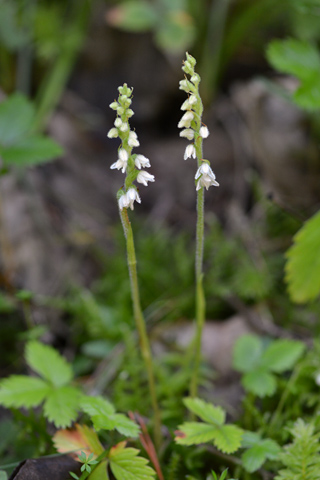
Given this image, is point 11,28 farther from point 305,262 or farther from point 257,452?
point 257,452

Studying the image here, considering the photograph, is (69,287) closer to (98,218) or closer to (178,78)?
(98,218)

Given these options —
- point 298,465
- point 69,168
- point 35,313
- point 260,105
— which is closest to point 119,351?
point 35,313

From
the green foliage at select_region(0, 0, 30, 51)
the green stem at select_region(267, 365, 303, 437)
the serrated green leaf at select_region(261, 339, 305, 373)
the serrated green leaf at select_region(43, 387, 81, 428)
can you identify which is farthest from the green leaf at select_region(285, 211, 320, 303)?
the green foliage at select_region(0, 0, 30, 51)

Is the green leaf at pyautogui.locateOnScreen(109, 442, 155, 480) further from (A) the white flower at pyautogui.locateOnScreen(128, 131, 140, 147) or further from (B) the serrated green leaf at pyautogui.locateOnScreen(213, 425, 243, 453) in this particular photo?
(A) the white flower at pyautogui.locateOnScreen(128, 131, 140, 147)

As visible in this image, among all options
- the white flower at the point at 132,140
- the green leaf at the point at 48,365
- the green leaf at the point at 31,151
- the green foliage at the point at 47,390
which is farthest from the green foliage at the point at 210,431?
the green leaf at the point at 31,151

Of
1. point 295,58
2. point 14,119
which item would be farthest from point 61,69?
point 295,58

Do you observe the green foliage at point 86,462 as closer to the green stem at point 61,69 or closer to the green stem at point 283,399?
the green stem at point 283,399

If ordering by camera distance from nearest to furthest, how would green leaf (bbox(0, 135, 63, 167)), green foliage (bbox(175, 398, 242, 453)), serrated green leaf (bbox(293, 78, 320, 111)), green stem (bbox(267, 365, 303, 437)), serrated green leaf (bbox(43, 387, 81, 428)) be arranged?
1. green foliage (bbox(175, 398, 242, 453))
2. serrated green leaf (bbox(43, 387, 81, 428))
3. green stem (bbox(267, 365, 303, 437))
4. serrated green leaf (bbox(293, 78, 320, 111))
5. green leaf (bbox(0, 135, 63, 167))
